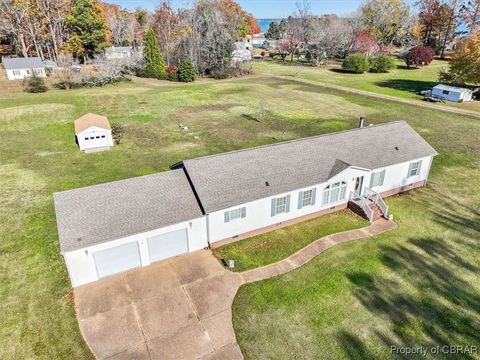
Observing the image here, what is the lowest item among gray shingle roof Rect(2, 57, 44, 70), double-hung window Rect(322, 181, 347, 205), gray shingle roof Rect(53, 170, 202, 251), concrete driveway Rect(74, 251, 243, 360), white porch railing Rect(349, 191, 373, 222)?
concrete driveway Rect(74, 251, 243, 360)

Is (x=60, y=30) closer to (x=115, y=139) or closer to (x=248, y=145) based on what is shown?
(x=115, y=139)

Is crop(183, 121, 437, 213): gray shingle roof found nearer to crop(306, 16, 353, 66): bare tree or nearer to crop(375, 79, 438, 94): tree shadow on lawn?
crop(375, 79, 438, 94): tree shadow on lawn

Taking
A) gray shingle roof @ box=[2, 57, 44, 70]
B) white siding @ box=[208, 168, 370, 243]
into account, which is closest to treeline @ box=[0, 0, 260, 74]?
gray shingle roof @ box=[2, 57, 44, 70]

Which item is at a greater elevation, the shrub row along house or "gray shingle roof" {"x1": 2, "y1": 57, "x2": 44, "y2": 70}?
"gray shingle roof" {"x1": 2, "y1": 57, "x2": 44, "y2": 70}

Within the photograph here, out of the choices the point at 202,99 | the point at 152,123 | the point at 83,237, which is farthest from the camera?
the point at 202,99

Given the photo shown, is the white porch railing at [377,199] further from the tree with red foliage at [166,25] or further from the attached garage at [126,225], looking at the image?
the tree with red foliage at [166,25]

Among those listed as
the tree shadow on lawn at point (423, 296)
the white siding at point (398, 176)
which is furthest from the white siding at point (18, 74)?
the tree shadow on lawn at point (423, 296)

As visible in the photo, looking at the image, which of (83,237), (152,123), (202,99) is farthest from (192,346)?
(202,99)
